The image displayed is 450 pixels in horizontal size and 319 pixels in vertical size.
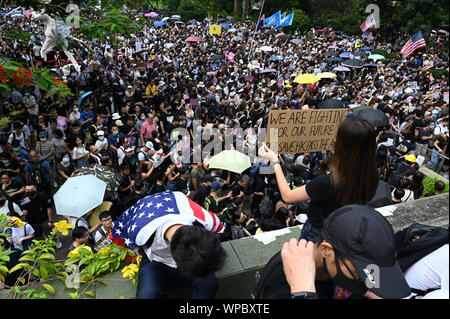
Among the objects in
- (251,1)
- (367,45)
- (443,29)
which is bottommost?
(443,29)

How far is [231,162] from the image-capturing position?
698 cm

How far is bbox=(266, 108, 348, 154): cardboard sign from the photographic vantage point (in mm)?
4281

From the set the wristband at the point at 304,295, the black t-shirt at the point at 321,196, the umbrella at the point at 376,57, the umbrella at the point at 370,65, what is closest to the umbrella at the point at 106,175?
the black t-shirt at the point at 321,196

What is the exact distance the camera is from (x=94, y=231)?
5.33m

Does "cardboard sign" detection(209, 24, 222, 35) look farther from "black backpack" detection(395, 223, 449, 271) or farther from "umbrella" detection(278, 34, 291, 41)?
"black backpack" detection(395, 223, 449, 271)

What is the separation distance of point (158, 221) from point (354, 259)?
148cm

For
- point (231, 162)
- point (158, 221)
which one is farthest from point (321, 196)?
point (231, 162)

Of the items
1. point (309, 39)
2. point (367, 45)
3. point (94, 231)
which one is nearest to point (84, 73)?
point (94, 231)

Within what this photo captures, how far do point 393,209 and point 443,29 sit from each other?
2.42 m

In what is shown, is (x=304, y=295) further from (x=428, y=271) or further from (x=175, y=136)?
(x=175, y=136)

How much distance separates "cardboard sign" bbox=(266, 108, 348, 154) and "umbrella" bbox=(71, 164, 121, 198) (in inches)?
138

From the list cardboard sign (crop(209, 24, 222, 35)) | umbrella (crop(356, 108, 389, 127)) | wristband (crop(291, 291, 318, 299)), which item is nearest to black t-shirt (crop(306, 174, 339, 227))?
wristband (crop(291, 291, 318, 299))

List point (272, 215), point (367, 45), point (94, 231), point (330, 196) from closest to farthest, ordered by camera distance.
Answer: point (330, 196) → point (94, 231) → point (272, 215) → point (367, 45)
